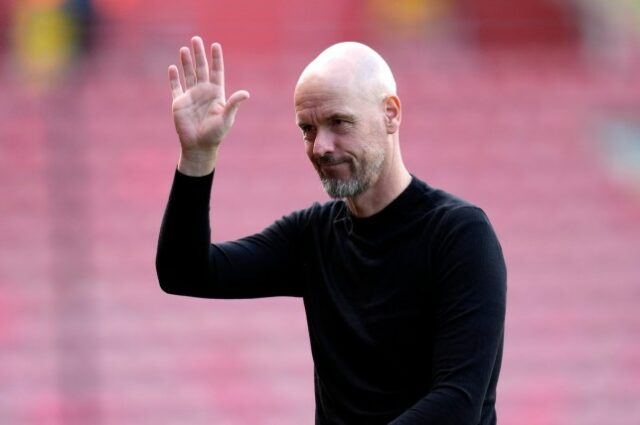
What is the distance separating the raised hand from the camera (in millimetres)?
2408

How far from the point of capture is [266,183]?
7281 millimetres

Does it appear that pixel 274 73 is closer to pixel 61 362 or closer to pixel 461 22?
pixel 461 22

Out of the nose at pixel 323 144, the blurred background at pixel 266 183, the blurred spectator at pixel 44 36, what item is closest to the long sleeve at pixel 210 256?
the nose at pixel 323 144

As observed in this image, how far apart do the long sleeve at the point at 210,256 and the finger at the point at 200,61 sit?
7.9 inches

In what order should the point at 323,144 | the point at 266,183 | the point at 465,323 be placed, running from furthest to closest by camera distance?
the point at 266,183 → the point at 323,144 → the point at 465,323

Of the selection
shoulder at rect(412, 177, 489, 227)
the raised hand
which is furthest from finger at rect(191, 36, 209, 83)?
shoulder at rect(412, 177, 489, 227)

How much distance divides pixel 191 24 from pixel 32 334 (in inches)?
79.9

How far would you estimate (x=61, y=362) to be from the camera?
6586mm

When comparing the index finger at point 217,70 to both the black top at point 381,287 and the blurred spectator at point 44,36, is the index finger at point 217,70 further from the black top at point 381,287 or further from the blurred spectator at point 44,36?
the blurred spectator at point 44,36

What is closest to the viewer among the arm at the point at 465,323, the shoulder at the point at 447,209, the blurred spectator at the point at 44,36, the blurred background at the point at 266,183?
the arm at the point at 465,323

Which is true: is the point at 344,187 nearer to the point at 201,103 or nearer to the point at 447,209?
the point at 447,209

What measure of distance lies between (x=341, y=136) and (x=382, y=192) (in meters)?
0.16

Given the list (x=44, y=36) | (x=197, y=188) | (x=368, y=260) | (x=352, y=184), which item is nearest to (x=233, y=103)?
(x=197, y=188)

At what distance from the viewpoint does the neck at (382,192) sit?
2.40 m
